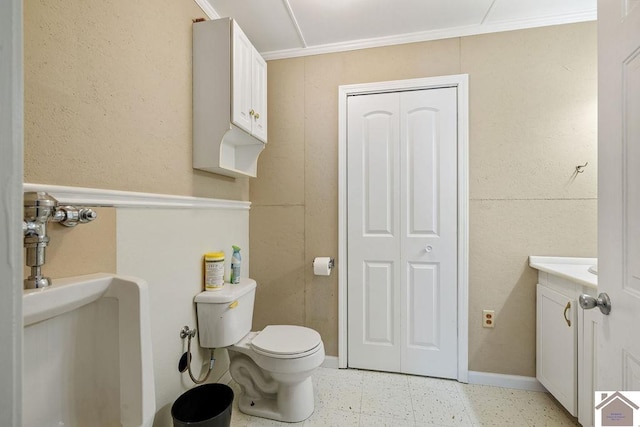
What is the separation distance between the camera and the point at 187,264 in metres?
1.43

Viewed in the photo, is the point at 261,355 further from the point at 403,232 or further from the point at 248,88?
the point at 248,88

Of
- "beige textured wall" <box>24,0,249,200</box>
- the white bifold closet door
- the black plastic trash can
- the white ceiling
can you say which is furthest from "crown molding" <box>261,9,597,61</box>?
the black plastic trash can

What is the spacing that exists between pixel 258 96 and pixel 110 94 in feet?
2.93

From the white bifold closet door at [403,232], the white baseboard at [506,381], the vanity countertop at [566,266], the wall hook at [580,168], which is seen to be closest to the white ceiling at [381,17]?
the white bifold closet door at [403,232]

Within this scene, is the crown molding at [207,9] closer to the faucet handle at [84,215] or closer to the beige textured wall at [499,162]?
the beige textured wall at [499,162]

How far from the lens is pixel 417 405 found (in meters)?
1.62

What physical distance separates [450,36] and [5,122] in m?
2.33

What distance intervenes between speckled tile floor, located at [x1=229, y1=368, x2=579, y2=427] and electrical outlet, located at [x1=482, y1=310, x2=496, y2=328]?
0.40 meters

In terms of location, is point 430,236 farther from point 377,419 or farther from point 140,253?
point 140,253

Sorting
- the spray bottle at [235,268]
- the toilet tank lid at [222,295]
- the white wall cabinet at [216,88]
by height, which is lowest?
the toilet tank lid at [222,295]

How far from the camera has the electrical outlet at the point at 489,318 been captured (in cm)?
183

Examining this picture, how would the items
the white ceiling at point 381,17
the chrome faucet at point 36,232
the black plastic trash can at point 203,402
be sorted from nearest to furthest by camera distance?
the chrome faucet at point 36,232 → the black plastic trash can at point 203,402 → the white ceiling at point 381,17

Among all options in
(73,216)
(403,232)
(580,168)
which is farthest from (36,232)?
(580,168)

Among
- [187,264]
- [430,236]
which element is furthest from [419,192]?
[187,264]
